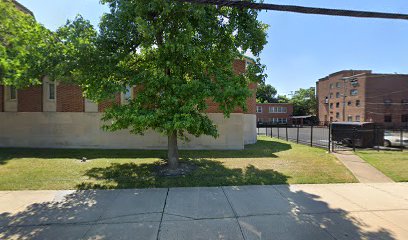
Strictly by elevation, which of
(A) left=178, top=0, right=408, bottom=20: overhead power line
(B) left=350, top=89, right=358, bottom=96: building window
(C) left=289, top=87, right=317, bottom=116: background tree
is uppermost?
(B) left=350, top=89, right=358, bottom=96: building window

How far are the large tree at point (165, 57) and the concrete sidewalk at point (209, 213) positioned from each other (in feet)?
7.51

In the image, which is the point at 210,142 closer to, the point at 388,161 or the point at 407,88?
the point at 388,161

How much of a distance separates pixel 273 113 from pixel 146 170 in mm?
54972

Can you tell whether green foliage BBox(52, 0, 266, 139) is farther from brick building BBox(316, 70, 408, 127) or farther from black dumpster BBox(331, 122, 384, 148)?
brick building BBox(316, 70, 408, 127)

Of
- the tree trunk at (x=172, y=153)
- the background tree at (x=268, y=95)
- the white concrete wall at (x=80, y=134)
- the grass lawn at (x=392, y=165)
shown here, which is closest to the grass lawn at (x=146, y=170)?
the tree trunk at (x=172, y=153)

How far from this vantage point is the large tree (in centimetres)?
731

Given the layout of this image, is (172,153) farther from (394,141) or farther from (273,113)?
(273,113)

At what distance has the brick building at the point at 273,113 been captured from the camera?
59719mm

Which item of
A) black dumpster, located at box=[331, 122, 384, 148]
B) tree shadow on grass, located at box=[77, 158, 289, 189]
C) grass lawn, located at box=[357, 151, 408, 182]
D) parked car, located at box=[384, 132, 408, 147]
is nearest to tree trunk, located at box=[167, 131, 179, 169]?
tree shadow on grass, located at box=[77, 158, 289, 189]

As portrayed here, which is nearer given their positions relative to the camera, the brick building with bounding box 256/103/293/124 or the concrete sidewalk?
the concrete sidewalk

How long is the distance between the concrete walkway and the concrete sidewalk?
1.03 meters

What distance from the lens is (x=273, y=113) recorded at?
198 feet

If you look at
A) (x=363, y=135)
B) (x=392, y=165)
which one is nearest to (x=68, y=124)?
(x=392, y=165)

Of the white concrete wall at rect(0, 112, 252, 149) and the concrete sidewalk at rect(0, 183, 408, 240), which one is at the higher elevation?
the white concrete wall at rect(0, 112, 252, 149)
